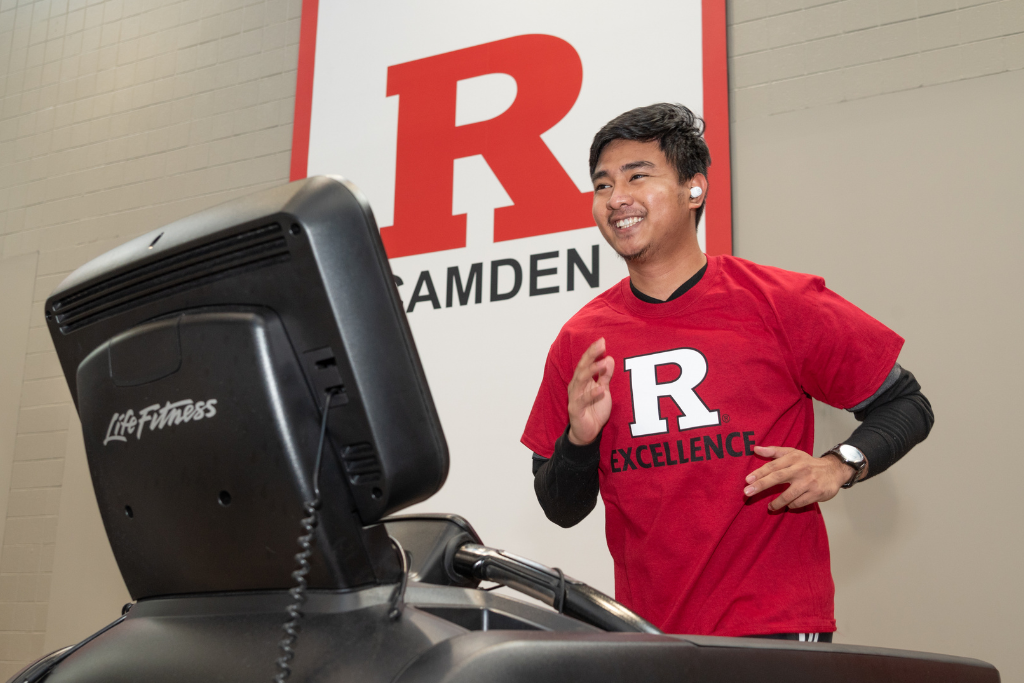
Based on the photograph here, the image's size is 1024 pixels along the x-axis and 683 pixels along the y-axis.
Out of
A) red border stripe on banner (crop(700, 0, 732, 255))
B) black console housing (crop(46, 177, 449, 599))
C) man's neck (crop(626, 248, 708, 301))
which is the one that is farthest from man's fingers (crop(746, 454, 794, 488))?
red border stripe on banner (crop(700, 0, 732, 255))

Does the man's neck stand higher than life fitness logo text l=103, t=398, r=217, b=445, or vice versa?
the man's neck

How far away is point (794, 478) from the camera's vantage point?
3.37 ft

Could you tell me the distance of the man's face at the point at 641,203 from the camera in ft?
5.23

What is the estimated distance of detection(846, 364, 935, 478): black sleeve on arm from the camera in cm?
120

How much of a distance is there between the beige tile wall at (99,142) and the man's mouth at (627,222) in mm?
2480

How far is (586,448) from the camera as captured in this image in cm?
129

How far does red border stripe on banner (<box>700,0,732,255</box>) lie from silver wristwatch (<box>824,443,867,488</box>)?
1.60m

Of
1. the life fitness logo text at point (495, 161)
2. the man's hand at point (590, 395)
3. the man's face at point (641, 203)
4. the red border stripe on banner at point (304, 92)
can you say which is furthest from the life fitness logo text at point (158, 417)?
the red border stripe on banner at point (304, 92)

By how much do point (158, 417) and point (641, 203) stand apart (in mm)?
1098

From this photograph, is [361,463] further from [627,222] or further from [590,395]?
[627,222]

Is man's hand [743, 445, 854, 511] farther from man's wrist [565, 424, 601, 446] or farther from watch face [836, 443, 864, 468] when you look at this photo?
man's wrist [565, 424, 601, 446]

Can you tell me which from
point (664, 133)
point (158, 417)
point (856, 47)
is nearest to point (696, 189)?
point (664, 133)

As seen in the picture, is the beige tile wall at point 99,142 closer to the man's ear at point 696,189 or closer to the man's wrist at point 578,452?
the man's ear at point 696,189

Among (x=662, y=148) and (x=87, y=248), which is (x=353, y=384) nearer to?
(x=662, y=148)
